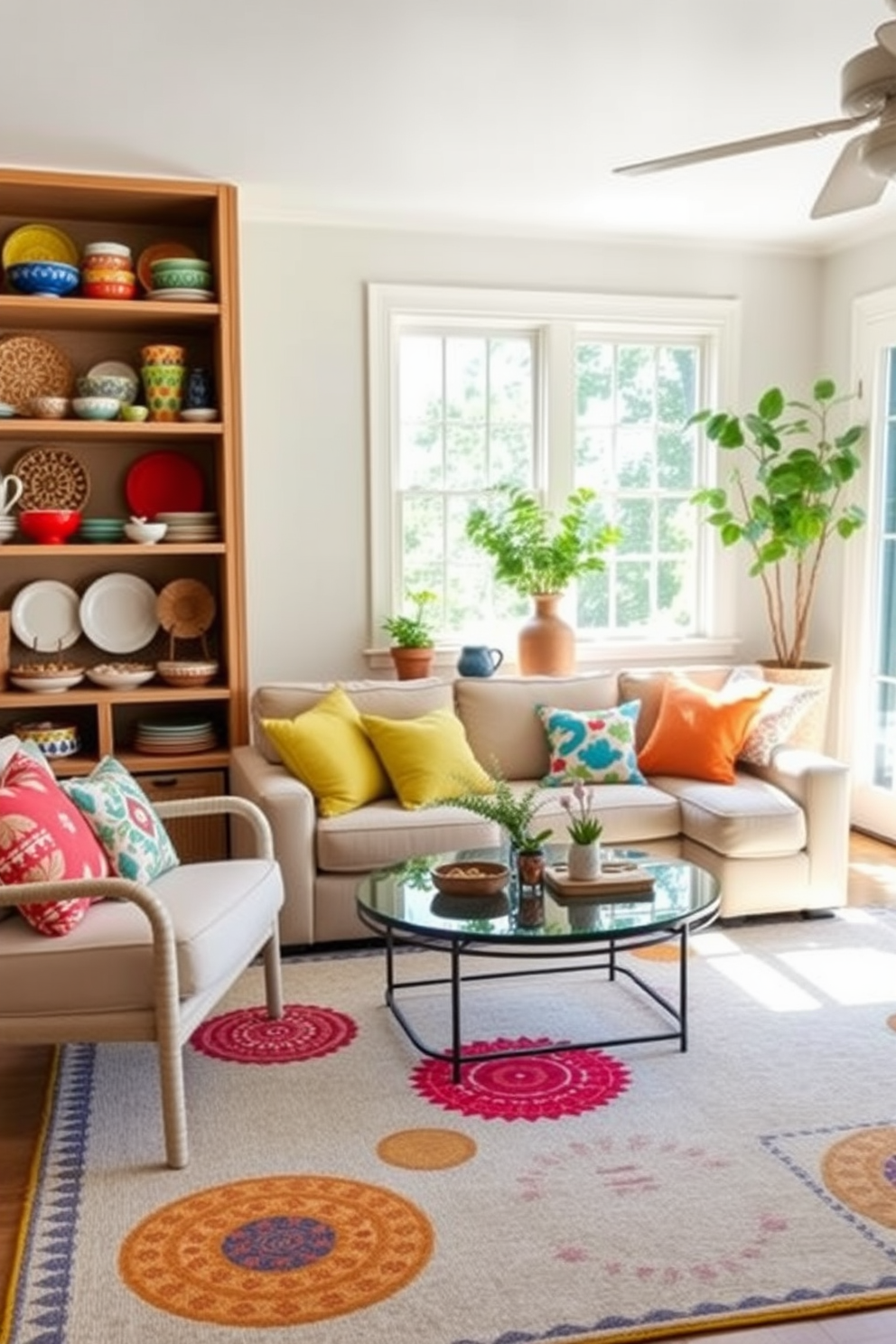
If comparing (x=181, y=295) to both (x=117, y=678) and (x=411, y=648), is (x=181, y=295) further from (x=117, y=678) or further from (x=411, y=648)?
(x=411, y=648)

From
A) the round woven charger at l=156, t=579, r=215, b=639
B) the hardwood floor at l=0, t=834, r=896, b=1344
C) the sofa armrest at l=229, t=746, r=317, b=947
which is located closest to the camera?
the hardwood floor at l=0, t=834, r=896, b=1344

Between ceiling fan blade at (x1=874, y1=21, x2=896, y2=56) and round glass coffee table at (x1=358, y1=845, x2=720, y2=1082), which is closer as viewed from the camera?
ceiling fan blade at (x1=874, y1=21, x2=896, y2=56)

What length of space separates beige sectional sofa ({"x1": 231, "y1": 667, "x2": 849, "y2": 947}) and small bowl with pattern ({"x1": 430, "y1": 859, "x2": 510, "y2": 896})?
2.31ft

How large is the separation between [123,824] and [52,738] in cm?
161

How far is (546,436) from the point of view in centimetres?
550

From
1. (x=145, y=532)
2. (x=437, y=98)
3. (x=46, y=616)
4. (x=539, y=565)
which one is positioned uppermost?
(x=437, y=98)

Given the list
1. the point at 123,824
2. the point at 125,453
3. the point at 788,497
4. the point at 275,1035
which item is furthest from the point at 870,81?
the point at 125,453

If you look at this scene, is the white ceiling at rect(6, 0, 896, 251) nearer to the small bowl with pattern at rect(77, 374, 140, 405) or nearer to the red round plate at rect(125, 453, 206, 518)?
the small bowl with pattern at rect(77, 374, 140, 405)

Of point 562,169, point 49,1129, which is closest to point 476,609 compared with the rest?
point 562,169

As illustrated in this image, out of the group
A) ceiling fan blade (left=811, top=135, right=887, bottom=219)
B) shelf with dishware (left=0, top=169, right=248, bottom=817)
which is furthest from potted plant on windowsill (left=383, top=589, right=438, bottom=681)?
ceiling fan blade (left=811, top=135, right=887, bottom=219)

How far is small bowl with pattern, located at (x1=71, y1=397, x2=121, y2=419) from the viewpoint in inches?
182

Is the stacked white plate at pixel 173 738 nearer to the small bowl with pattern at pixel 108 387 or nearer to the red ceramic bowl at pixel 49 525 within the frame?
the red ceramic bowl at pixel 49 525

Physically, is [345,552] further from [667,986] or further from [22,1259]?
[22,1259]

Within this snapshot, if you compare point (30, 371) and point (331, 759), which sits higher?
point (30, 371)
